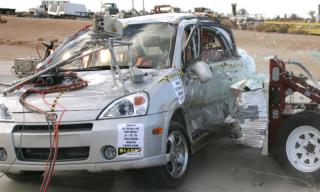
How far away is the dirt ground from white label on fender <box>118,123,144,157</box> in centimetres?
1518

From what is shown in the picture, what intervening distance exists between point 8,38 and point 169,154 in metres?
40.6

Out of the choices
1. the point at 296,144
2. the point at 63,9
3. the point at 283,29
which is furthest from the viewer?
the point at 63,9

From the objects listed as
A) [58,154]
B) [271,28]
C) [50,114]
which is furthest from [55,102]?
[271,28]

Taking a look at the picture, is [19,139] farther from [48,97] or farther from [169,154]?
[169,154]

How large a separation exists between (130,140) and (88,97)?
64cm

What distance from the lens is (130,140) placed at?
481 cm

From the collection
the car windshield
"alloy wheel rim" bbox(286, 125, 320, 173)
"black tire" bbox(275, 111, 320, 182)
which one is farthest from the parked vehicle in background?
"alloy wheel rim" bbox(286, 125, 320, 173)

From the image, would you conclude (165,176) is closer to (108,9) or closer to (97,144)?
(97,144)

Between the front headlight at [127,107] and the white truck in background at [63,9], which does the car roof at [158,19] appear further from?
the white truck in background at [63,9]

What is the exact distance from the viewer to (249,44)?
103 feet

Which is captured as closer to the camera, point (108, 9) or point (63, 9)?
point (108, 9)

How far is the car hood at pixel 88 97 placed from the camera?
5.00 meters

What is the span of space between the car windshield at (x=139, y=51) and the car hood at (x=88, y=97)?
452mm

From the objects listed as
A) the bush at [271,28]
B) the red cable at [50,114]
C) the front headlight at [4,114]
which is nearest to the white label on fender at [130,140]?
the red cable at [50,114]
